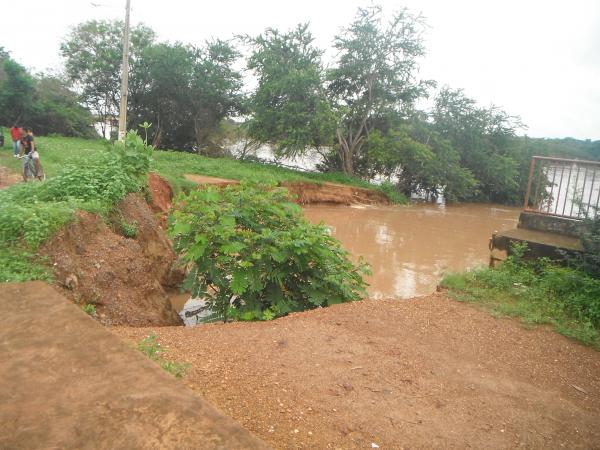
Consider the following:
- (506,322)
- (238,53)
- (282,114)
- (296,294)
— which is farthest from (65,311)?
(238,53)

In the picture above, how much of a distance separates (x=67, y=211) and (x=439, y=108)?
2530 cm

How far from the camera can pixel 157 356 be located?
3400 millimetres

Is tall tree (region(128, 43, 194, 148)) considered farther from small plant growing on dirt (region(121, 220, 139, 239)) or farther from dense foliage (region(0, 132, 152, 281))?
small plant growing on dirt (region(121, 220, 139, 239))

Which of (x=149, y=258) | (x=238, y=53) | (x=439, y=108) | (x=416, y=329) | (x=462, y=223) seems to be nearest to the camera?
(x=416, y=329)

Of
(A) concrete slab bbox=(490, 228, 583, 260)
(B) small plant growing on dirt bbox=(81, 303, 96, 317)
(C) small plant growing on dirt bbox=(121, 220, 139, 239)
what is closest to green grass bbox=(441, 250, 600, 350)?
(A) concrete slab bbox=(490, 228, 583, 260)

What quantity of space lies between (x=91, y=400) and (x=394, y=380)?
2.42 metres

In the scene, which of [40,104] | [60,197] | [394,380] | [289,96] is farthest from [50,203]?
[40,104]

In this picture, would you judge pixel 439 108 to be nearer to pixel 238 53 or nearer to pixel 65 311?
pixel 238 53

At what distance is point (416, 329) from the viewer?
4.82m

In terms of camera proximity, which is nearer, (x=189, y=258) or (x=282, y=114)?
(x=189, y=258)

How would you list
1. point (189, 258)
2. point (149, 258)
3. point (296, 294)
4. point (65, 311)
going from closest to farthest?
point (65, 311), point (189, 258), point (296, 294), point (149, 258)

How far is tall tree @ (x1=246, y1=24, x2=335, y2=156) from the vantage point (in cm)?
2386

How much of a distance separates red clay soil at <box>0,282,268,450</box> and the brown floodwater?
25.2 feet

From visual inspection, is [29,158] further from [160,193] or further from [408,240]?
[408,240]
